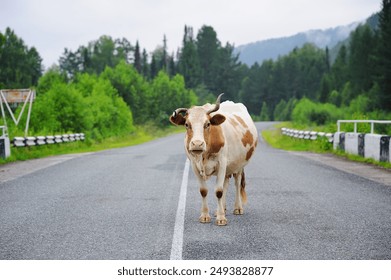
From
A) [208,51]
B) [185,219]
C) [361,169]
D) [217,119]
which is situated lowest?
[361,169]

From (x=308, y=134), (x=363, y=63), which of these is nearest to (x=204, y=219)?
(x=308, y=134)

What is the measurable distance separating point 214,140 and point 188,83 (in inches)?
3900

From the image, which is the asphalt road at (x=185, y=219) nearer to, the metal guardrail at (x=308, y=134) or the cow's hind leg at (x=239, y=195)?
the cow's hind leg at (x=239, y=195)

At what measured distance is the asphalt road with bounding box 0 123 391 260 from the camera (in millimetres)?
5372

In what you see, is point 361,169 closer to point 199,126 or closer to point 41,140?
point 199,126

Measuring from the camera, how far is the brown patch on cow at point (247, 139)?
778 centimetres

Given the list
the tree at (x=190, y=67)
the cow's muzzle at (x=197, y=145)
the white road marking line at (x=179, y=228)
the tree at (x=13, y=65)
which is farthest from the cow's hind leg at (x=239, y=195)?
the tree at (x=190, y=67)

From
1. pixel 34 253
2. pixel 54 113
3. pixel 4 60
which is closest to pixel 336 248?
pixel 34 253

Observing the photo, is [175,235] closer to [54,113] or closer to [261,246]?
[261,246]

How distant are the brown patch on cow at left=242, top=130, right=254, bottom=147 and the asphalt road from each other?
113cm

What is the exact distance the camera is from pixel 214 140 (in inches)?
264

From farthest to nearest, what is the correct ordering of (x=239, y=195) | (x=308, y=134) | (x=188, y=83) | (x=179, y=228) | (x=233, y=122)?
(x=188, y=83), (x=308, y=134), (x=233, y=122), (x=239, y=195), (x=179, y=228)
